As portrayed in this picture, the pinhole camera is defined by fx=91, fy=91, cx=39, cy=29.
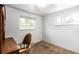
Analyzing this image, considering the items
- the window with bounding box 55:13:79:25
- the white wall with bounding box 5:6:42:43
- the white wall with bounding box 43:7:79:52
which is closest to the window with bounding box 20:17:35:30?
the white wall with bounding box 5:6:42:43

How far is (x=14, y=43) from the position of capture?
1077mm

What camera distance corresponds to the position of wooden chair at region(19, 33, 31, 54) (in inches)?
41.6

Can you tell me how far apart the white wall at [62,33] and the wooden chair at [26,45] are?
0.70ft

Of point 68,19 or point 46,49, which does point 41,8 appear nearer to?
point 68,19

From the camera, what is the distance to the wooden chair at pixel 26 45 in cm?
106

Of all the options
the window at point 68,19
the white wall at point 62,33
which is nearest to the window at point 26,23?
the white wall at point 62,33

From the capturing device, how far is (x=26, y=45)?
1110 millimetres

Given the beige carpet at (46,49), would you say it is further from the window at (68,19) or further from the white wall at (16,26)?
the window at (68,19)

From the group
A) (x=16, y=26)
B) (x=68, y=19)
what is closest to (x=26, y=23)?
(x=16, y=26)

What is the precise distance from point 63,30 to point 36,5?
437mm

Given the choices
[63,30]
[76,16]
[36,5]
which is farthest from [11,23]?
[76,16]

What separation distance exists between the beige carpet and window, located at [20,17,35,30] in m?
0.23

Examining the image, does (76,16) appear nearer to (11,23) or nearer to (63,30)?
(63,30)

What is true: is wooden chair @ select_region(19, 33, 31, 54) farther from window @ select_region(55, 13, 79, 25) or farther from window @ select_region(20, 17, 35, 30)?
window @ select_region(55, 13, 79, 25)
